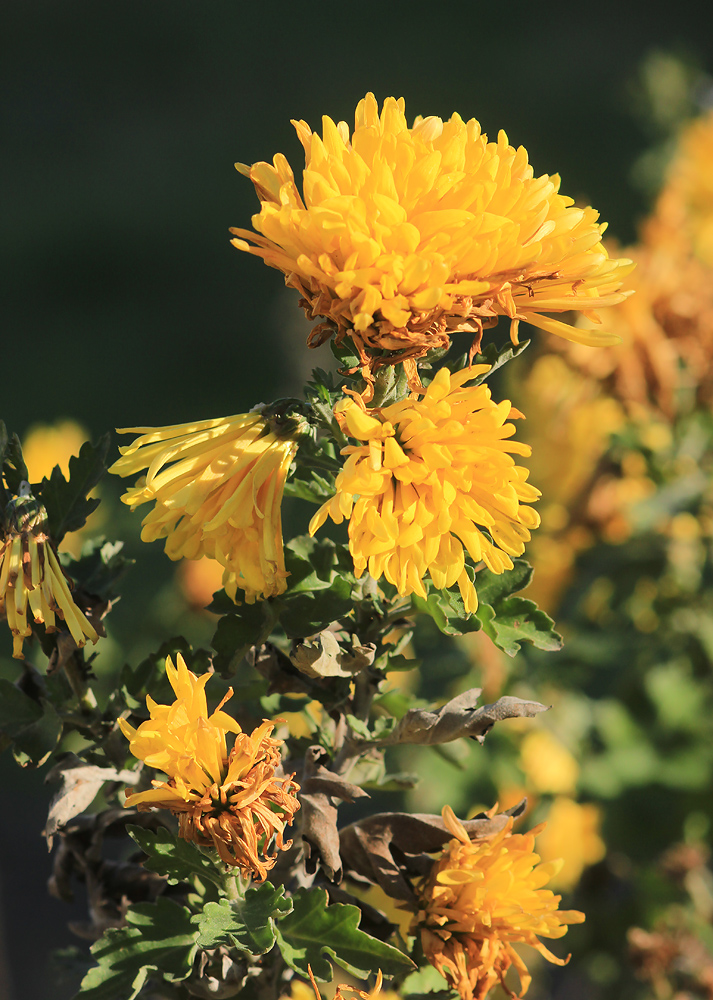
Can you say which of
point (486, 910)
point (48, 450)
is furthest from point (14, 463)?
point (48, 450)

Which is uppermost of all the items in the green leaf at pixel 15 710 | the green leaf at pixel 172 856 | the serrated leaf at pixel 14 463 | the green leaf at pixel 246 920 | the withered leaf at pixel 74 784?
the serrated leaf at pixel 14 463

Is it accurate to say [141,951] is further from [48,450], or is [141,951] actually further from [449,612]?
[48,450]

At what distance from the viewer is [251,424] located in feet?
2.55

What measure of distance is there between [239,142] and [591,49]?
2839 mm

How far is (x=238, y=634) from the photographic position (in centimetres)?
81

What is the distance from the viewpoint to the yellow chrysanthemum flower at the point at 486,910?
80 cm

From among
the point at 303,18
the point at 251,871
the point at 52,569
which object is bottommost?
the point at 251,871

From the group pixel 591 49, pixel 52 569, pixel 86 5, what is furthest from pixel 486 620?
pixel 86 5

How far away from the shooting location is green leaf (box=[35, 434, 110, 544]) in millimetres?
811

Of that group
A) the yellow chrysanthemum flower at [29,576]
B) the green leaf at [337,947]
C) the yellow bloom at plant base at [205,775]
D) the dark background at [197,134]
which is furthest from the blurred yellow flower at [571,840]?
the dark background at [197,134]

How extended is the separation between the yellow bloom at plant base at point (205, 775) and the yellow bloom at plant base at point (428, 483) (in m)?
0.16

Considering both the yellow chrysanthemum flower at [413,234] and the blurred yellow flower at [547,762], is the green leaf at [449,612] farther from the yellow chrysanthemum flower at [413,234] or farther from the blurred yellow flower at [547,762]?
the blurred yellow flower at [547,762]

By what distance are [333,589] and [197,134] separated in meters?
6.41

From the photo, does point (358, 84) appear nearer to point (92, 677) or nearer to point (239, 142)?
point (239, 142)
